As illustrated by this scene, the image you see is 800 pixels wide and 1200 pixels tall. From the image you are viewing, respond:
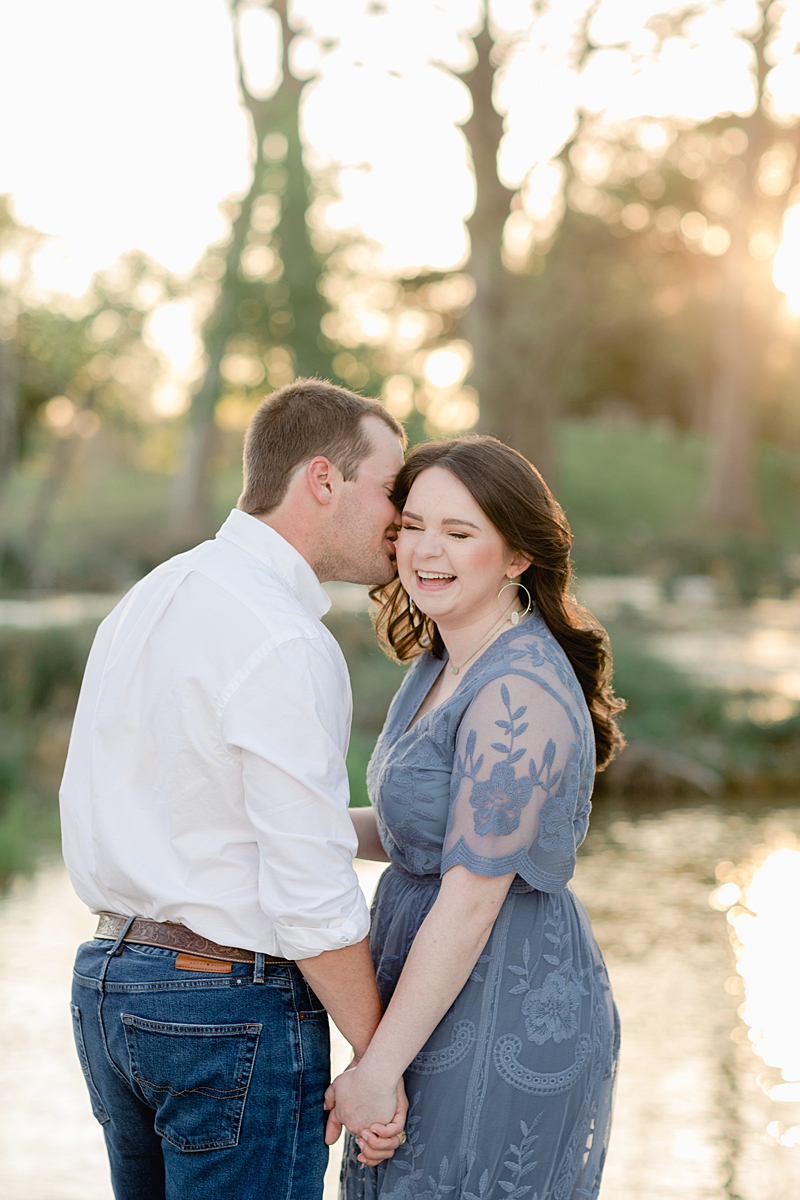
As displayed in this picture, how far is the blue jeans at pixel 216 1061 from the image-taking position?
193 cm

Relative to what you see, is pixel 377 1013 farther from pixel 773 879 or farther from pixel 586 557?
pixel 586 557

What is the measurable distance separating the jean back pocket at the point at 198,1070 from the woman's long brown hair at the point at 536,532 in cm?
97

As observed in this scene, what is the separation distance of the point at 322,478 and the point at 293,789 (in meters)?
0.59

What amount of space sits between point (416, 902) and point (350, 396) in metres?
0.93

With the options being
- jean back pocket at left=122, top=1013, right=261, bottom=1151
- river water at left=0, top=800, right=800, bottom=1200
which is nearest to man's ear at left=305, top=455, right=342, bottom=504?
jean back pocket at left=122, top=1013, right=261, bottom=1151

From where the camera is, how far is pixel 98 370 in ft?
61.4

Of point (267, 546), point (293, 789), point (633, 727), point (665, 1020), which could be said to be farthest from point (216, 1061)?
point (633, 727)

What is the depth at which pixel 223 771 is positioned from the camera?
6.24 ft

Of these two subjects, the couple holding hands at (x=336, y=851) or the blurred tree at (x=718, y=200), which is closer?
the couple holding hands at (x=336, y=851)

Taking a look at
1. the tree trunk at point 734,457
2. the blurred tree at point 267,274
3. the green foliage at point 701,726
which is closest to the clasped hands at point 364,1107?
the green foliage at point 701,726

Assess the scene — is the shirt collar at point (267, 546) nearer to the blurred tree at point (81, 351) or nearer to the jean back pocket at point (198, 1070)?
the jean back pocket at point (198, 1070)

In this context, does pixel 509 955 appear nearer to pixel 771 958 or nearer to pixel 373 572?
pixel 373 572

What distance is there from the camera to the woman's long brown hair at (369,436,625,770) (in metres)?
2.32

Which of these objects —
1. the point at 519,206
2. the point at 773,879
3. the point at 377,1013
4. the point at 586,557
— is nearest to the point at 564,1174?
the point at 377,1013
